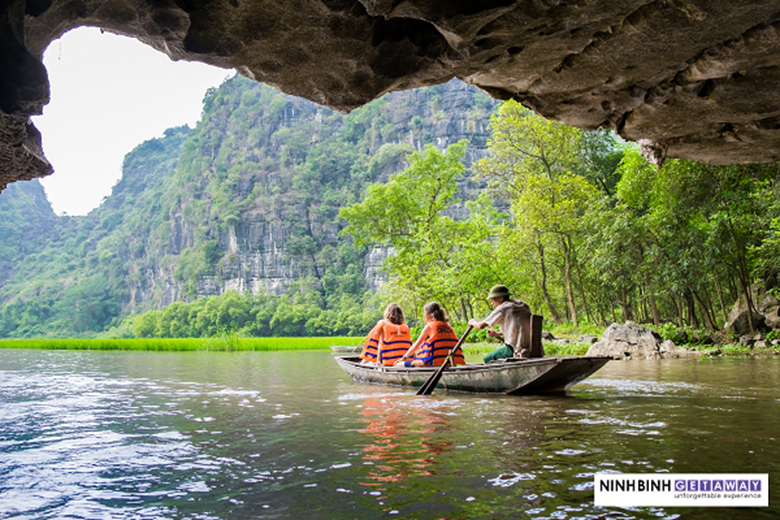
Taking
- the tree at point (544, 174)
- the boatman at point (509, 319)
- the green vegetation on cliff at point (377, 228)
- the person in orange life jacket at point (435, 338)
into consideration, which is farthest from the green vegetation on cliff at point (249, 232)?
the boatman at point (509, 319)

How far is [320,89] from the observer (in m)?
4.64

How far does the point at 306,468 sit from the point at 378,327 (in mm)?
5970

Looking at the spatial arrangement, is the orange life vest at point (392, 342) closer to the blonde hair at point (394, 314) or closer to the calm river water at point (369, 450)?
the blonde hair at point (394, 314)

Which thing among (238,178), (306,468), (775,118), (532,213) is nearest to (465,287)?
(532,213)

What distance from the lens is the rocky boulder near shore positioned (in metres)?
15.3

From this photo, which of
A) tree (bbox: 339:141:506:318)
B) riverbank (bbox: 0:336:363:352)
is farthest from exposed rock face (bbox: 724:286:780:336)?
riverbank (bbox: 0:336:363:352)

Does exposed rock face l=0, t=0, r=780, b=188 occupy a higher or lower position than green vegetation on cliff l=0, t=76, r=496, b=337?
lower

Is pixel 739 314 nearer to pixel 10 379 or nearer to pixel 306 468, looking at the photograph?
pixel 306 468

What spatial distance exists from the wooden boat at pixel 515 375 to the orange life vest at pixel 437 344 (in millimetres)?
344

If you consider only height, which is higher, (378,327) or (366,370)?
(378,327)

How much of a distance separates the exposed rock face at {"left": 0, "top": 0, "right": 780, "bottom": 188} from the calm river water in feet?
7.81

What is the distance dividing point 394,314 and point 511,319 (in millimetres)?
2424

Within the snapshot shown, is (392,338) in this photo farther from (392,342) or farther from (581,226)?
(581,226)

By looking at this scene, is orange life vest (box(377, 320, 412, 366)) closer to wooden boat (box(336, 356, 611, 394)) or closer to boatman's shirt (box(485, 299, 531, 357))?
wooden boat (box(336, 356, 611, 394))
